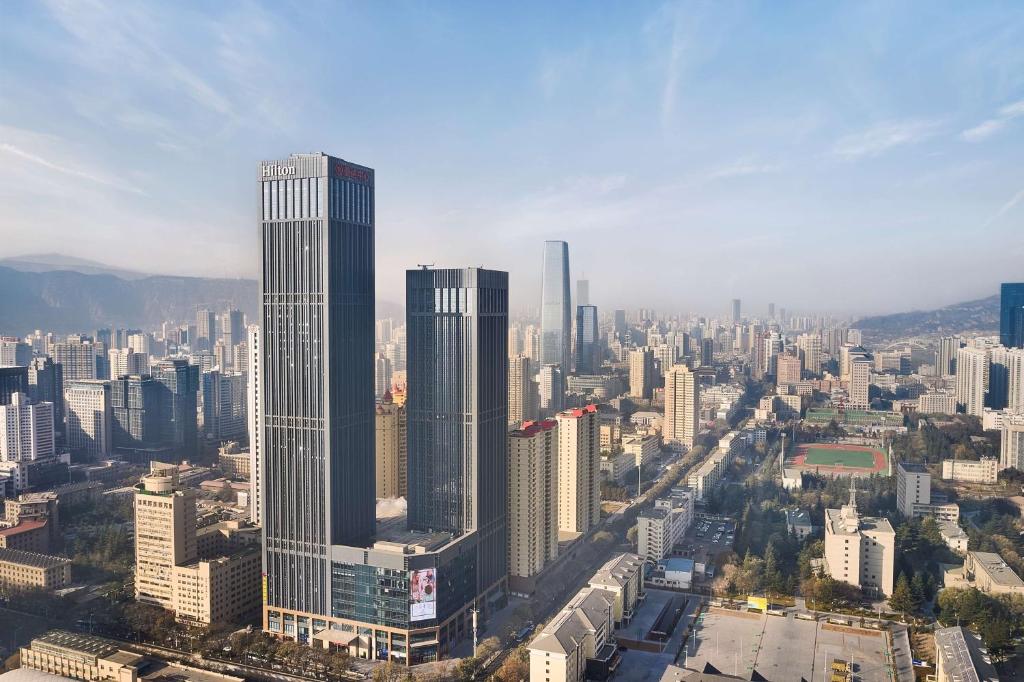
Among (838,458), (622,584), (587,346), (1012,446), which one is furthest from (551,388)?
(1012,446)

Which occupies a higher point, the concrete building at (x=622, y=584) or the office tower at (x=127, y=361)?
the office tower at (x=127, y=361)

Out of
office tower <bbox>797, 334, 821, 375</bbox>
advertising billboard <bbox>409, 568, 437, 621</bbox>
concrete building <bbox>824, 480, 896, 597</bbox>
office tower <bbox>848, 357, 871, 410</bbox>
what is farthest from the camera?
office tower <bbox>848, 357, 871, 410</bbox>

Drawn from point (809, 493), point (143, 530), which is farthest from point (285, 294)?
point (809, 493)

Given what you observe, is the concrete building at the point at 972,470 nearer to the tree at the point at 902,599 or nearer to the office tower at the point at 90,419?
the tree at the point at 902,599

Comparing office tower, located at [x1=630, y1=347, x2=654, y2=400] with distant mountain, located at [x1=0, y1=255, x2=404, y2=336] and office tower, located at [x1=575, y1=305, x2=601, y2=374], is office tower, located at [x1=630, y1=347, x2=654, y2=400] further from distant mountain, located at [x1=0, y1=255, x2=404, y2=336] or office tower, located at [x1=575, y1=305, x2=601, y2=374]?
distant mountain, located at [x1=0, y1=255, x2=404, y2=336]

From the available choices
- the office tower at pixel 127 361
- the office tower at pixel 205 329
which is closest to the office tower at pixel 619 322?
the office tower at pixel 205 329

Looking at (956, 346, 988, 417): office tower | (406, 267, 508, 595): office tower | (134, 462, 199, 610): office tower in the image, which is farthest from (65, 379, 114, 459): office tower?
(956, 346, 988, 417): office tower

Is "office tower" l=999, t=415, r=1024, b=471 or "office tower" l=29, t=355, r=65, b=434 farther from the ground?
"office tower" l=29, t=355, r=65, b=434
